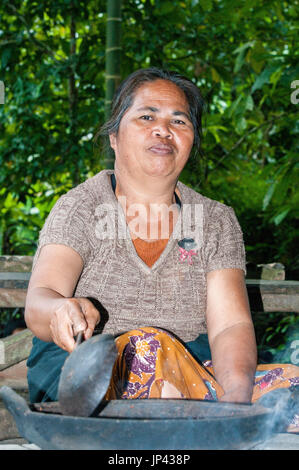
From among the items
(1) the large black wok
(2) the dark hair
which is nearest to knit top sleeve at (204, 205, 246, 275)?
(2) the dark hair

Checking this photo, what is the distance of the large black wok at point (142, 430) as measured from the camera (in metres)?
1.08

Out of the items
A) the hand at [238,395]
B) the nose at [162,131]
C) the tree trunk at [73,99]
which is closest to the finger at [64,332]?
the hand at [238,395]

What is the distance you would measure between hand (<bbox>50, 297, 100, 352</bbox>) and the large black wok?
193mm

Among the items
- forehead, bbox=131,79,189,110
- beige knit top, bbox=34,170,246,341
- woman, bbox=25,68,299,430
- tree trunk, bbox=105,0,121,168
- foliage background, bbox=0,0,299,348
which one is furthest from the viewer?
foliage background, bbox=0,0,299,348

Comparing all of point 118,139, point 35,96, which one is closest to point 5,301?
point 118,139

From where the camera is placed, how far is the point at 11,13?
14.4 ft

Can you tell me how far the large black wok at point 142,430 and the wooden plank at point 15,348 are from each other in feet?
4.30

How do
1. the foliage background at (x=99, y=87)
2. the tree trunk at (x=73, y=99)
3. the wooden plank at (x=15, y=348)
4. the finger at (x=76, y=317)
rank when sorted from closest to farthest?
the finger at (x=76, y=317), the wooden plank at (x=15, y=348), the foliage background at (x=99, y=87), the tree trunk at (x=73, y=99)

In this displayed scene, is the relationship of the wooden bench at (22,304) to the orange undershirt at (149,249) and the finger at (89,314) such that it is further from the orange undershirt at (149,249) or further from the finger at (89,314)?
the finger at (89,314)

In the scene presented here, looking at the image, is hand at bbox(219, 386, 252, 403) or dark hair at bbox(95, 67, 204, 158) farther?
dark hair at bbox(95, 67, 204, 158)

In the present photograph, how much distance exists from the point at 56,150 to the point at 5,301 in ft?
7.06

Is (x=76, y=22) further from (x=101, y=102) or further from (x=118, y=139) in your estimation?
(x=118, y=139)

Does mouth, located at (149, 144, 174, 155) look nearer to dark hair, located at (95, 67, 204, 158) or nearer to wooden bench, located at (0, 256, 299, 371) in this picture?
dark hair, located at (95, 67, 204, 158)

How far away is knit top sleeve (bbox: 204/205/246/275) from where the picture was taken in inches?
80.1
